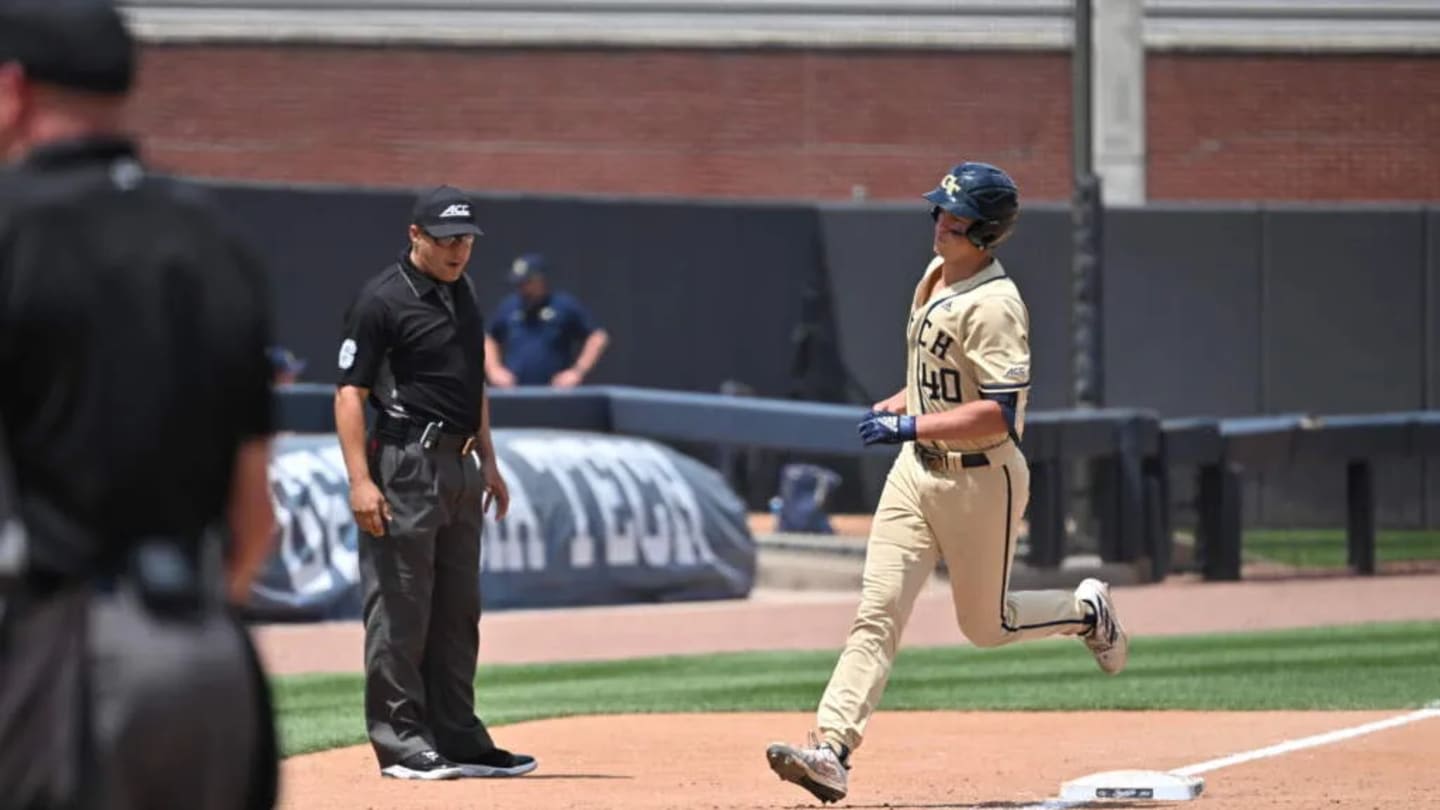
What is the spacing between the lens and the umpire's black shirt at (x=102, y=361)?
368cm

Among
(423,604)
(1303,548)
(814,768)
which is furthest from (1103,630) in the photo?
(1303,548)

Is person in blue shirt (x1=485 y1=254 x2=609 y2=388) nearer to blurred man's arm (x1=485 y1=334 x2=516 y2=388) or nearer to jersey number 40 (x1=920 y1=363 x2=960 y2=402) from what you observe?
blurred man's arm (x1=485 y1=334 x2=516 y2=388)

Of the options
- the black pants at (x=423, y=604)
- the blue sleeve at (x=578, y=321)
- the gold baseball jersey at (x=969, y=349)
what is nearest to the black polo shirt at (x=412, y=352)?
the black pants at (x=423, y=604)

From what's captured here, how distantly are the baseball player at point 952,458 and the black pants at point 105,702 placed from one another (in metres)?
4.36

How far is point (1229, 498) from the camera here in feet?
60.1

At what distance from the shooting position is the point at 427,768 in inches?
354

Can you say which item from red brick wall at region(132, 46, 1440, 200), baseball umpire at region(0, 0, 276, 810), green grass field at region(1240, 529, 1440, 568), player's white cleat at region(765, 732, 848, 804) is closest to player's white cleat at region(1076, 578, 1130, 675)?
player's white cleat at region(765, 732, 848, 804)

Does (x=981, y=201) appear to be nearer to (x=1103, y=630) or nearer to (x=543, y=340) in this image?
(x=1103, y=630)

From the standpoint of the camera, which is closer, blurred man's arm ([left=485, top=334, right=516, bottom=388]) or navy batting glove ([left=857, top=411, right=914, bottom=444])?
navy batting glove ([left=857, top=411, right=914, bottom=444])

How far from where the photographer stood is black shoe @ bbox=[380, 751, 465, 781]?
8.99 meters

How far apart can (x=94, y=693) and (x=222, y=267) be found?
0.62 metres

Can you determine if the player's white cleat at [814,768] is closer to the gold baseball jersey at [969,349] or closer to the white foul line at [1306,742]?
the gold baseball jersey at [969,349]

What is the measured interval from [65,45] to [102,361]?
465 mm

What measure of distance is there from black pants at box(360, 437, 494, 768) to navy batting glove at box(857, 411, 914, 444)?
1577 millimetres
